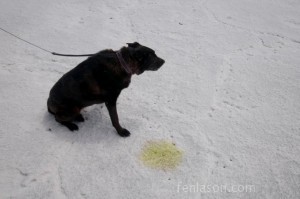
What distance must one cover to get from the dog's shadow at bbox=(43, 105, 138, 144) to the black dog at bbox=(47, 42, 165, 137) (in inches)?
12.7

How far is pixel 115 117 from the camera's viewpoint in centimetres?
374

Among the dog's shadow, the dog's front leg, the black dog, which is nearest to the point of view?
the black dog

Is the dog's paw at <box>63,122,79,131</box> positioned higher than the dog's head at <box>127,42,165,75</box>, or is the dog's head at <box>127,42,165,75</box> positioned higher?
the dog's head at <box>127,42,165,75</box>

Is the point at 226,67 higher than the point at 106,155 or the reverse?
higher

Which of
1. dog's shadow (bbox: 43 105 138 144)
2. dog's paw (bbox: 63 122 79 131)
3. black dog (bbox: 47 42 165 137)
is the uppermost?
black dog (bbox: 47 42 165 137)

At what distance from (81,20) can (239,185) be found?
501 centimetres

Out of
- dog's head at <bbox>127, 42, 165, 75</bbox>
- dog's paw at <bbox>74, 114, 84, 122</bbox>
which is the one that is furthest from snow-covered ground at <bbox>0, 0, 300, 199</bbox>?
dog's head at <bbox>127, 42, 165, 75</bbox>

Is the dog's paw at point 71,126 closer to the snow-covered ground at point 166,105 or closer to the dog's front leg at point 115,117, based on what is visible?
the snow-covered ground at point 166,105

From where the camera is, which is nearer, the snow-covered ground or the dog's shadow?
the snow-covered ground

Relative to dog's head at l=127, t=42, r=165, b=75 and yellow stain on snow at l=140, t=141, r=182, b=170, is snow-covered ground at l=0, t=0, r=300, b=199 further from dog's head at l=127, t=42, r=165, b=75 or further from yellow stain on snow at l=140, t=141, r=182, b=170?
dog's head at l=127, t=42, r=165, b=75

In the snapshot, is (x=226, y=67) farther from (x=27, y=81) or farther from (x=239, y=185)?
(x=27, y=81)

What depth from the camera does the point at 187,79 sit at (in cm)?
500

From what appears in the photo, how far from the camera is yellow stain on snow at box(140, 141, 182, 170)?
360 centimetres

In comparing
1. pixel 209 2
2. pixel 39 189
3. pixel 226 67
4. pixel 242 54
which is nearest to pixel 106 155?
pixel 39 189
